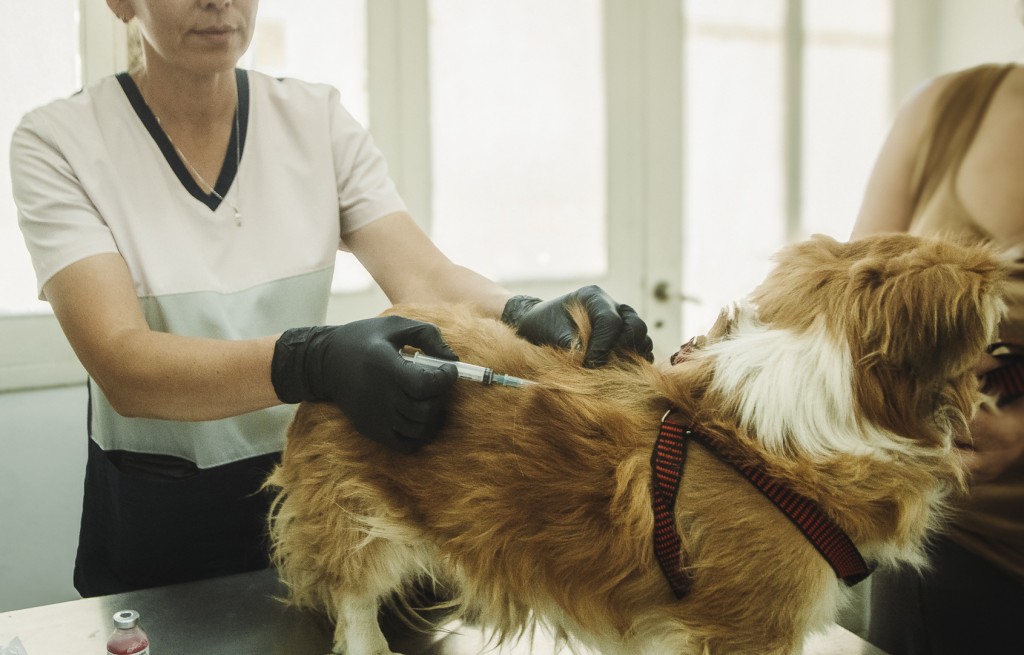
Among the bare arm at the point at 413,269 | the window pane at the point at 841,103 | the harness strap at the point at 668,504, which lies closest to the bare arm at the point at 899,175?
the bare arm at the point at 413,269

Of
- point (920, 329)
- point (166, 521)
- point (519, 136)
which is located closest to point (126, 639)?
point (166, 521)

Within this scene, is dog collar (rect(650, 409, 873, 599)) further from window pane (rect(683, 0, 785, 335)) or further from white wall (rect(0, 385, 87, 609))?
window pane (rect(683, 0, 785, 335))

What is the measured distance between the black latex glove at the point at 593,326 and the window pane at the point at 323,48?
1.79 m

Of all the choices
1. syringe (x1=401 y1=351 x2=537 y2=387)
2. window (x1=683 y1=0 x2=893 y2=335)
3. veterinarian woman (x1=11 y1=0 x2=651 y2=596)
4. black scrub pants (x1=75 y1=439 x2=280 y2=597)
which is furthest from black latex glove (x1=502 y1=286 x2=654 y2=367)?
window (x1=683 y1=0 x2=893 y2=335)

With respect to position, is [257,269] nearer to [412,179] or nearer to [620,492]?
[620,492]

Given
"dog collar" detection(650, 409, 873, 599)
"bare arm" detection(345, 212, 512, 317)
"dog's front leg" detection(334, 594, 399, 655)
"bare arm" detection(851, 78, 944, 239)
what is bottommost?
"dog's front leg" detection(334, 594, 399, 655)

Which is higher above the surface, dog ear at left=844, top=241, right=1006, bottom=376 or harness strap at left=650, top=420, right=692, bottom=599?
dog ear at left=844, top=241, right=1006, bottom=376

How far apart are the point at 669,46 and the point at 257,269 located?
100 inches

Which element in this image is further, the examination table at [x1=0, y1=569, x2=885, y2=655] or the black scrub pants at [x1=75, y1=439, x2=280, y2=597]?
the black scrub pants at [x1=75, y1=439, x2=280, y2=597]

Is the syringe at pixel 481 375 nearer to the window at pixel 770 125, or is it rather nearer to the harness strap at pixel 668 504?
A: the harness strap at pixel 668 504

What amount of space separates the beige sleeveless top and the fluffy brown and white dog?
42cm

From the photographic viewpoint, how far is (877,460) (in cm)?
116

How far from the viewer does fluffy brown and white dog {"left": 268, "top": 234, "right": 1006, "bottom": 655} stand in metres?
1.13

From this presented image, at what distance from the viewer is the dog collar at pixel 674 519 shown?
43.7 inches
